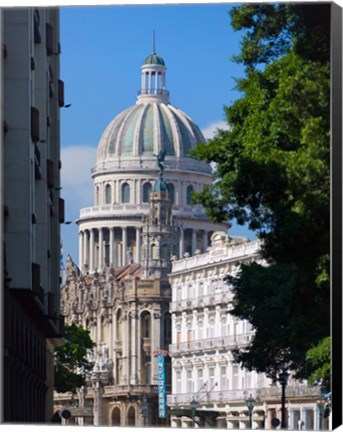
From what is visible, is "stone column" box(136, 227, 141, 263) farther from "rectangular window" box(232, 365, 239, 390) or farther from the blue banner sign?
"rectangular window" box(232, 365, 239, 390)

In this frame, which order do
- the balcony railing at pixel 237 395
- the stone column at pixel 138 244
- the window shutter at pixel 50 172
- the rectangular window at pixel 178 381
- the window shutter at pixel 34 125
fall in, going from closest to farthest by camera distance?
the window shutter at pixel 34 125 → the window shutter at pixel 50 172 → the balcony railing at pixel 237 395 → the rectangular window at pixel 178 381 → the stone column at pixel 138 244

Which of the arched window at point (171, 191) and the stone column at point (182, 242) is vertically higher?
the arched window at point (171, 191)

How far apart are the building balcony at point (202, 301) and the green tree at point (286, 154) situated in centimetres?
7438

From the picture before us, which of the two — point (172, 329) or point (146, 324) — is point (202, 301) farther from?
point (146, 324)

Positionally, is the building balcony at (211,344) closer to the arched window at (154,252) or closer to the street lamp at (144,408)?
the street lamp at (144,408)

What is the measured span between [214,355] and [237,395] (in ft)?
29.4

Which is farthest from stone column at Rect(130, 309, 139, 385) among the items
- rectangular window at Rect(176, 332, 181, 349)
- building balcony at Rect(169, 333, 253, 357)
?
building balcony at Rect(169, 333, 253, 357)

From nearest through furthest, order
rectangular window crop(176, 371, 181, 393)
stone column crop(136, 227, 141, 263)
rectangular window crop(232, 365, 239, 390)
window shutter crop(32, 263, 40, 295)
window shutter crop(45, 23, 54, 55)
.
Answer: window shutter crop(32, 263, 40, 295) → window shutter crop(45, 23, 54, 55) → rectangular window crop(232, 365, 239, 390) → rectangular window crop(176, 371, 181, 393) → stone column crop(136, 227, 141, 263)

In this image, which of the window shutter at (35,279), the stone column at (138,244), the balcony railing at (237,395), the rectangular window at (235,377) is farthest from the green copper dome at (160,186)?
the window shutter at (35,279)

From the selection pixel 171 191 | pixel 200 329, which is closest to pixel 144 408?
pixel 200 329

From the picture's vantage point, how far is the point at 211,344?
122 meters

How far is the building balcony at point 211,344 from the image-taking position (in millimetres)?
115188

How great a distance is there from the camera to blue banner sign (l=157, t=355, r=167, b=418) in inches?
5472

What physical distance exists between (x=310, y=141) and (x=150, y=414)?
127m
